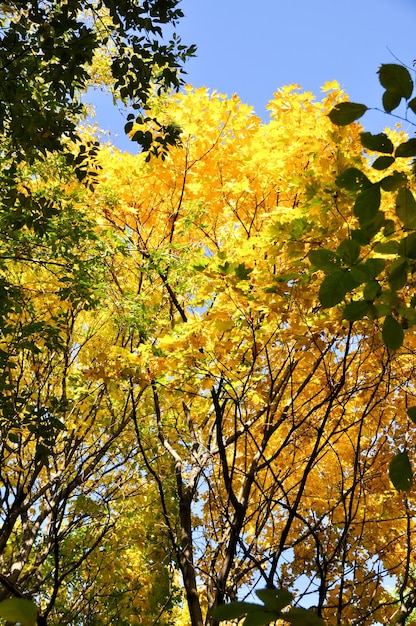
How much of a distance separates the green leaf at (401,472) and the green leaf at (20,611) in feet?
2.88

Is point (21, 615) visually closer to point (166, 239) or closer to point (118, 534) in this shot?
point (166, 239)

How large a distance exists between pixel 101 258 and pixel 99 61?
→ 3051 mm

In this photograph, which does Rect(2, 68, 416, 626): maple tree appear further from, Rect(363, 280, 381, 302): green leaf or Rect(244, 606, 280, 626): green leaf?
Rect(244, 606, 280, 626): green leaf

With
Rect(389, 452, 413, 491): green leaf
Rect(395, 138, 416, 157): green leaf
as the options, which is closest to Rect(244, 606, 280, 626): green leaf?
Rect(389, 452, 413, 491): green leaf

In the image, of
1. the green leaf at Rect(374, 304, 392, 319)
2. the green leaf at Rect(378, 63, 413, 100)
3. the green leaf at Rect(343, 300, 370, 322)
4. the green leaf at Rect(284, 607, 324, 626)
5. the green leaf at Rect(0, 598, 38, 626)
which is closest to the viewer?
the green leaf at Rect(0, 598, 38, 626)

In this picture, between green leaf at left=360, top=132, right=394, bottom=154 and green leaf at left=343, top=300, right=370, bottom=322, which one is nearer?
green leaf at left=360, top=132, right=394, bottom=154

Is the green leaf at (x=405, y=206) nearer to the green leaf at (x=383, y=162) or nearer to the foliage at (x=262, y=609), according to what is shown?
the green leaf at (x=383, y=162)

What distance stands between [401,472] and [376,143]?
2.60 feet

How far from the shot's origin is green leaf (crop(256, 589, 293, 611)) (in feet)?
2.52

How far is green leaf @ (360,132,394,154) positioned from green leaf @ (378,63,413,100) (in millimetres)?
101

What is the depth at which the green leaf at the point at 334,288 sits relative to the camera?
1.30 metres

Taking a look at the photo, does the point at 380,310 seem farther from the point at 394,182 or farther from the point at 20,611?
the point at 20,611

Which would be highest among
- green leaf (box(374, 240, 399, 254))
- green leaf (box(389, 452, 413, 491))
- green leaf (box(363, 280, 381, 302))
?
green leaf (box(374, 240, 399, 254))

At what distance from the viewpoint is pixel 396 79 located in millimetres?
1116
